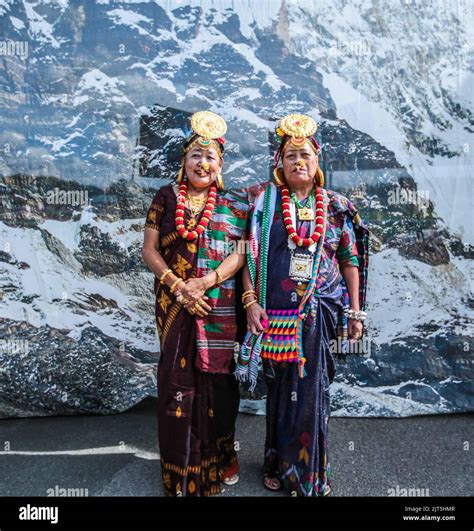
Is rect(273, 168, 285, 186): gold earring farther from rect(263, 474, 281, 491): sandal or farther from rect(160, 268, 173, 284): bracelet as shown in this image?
rect(263, 474, 281, 491): sandal

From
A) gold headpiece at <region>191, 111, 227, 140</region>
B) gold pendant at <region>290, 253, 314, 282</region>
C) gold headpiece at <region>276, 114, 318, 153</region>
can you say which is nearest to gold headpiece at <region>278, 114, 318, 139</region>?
gold headpiece at <region>276, 114, 318, 153</region>

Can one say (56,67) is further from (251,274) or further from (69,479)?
(69,479)

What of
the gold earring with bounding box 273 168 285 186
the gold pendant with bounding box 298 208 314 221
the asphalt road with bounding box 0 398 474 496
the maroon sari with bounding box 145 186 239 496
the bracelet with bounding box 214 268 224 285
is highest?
the gold earring with bounding box 273 168 285 186

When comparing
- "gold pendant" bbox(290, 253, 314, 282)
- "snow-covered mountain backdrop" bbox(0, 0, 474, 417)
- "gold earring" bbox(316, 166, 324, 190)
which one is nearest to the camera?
"gold pendant" bbox(290, 253, 314, 282)

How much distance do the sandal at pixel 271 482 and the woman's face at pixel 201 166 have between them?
4.95 ft

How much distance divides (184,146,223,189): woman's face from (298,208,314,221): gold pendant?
46 cm

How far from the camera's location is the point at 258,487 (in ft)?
7.98

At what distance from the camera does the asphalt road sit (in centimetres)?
246

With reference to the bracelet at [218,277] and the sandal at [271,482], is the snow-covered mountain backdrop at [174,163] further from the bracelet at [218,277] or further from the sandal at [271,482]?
the bracelet at [218,277]

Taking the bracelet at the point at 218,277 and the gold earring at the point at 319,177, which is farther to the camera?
the gold earring at the point at 319,177

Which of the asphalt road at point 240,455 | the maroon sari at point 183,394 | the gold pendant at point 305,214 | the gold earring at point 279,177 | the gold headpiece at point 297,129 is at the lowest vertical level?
the asphalt road at point 240,455

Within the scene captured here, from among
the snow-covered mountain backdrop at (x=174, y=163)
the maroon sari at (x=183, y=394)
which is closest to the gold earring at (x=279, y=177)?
the maroon sari at (x=183, y=394)

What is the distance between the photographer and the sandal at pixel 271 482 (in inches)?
94.4
